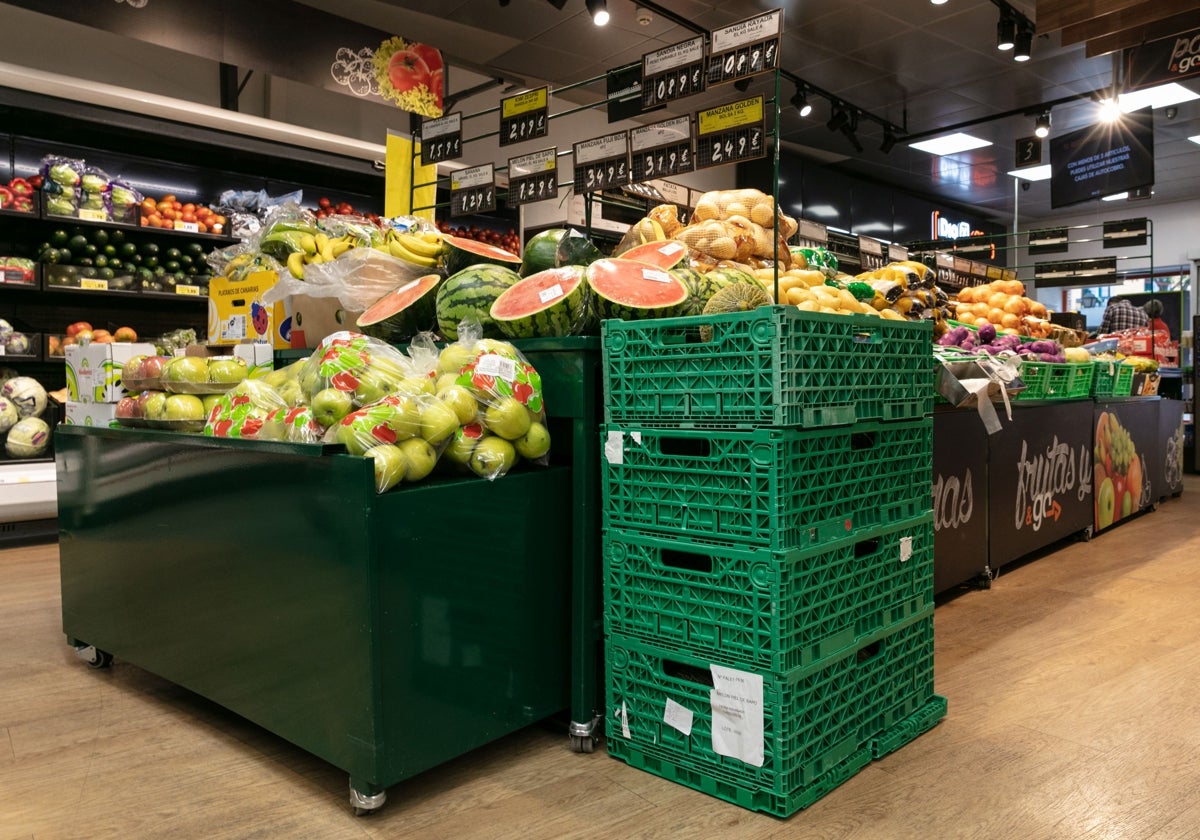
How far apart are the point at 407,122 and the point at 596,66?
1.61 m

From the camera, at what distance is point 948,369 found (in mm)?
2967

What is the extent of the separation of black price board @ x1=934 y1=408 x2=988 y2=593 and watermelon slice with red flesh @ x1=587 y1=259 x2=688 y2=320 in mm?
1508

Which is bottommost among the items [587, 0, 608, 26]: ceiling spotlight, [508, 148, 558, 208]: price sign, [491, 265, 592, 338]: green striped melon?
[491, 265, 592, 338]: green striped melon

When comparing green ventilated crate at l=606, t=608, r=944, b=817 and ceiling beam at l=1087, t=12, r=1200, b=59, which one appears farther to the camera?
ceiling beam at l=1087, t=12, r=1200, b=59

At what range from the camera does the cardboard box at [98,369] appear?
393 cm

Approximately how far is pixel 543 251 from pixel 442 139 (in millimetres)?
1281

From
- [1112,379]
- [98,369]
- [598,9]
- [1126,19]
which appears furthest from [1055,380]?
[98,369]

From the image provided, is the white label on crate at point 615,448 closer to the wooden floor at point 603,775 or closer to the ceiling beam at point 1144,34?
the wooden floor at point 603,775

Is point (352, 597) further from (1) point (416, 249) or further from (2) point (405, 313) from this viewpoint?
(1) point (416, 249)

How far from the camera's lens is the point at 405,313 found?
2.30 meters

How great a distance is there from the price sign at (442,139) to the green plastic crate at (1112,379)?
3.45 meters

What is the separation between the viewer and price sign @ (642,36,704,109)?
7.17ft

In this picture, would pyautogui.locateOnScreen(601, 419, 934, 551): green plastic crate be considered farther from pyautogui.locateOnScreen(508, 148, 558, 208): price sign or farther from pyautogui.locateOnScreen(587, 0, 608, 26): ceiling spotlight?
pyautogui.locateOnScreen(587, 0, 608, 26): ceiling spotlight

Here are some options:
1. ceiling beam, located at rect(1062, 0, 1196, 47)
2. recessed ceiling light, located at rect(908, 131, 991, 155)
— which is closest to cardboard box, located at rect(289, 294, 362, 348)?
ceiling beam, located at rect(1062, 0, 1196, 47)
